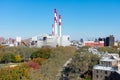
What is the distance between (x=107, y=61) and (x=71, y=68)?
336cm

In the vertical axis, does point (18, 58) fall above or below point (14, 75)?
above

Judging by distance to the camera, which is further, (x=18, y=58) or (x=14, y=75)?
(x=18, y=58)

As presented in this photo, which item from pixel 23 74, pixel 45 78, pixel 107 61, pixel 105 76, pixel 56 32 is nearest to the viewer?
pixel 45 78

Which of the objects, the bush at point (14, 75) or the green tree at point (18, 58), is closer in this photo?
the bush at point (14, 75)

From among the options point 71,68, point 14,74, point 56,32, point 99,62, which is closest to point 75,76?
point 71,68

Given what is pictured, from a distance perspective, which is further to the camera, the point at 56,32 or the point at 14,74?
the point at 56,32

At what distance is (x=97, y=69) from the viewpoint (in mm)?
17484

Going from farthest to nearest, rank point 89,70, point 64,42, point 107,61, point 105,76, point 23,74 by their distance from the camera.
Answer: point 64,42, point 107,61, point 89,70, point 105,76, point 23,74

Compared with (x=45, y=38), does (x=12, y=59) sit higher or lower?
lower

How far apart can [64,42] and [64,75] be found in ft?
109

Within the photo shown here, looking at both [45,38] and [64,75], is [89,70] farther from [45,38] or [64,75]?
[45,38]

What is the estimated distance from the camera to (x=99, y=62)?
19.9m

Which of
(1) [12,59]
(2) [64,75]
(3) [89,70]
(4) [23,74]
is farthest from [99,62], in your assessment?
(1) [12,59]

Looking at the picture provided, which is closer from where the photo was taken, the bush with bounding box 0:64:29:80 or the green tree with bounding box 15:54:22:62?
the bush with bounding box 0:64:29:80
